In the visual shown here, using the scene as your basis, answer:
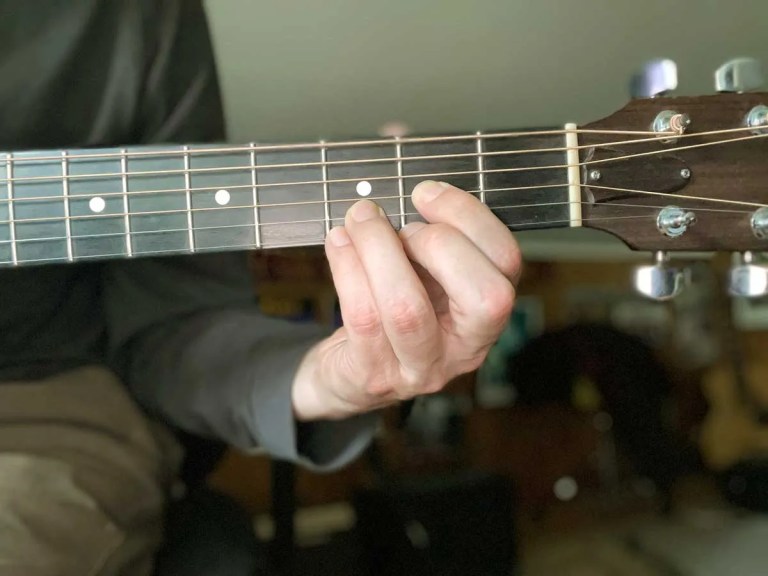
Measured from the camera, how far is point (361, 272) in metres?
0.42

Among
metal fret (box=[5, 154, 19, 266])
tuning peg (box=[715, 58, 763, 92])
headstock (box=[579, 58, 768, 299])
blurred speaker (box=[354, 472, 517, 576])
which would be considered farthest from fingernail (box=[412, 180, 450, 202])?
blurred speaker (box=[354, 472, 517, 576])

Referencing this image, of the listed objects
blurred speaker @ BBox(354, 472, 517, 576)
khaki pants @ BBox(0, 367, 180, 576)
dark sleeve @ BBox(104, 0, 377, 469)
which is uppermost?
dark sleeve @ BBox(104, 0, 377, 469)

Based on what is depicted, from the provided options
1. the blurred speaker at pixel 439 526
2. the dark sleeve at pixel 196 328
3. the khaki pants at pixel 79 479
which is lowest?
the blurred speaker at pixel 439 526

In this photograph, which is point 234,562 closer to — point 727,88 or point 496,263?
point 496,263

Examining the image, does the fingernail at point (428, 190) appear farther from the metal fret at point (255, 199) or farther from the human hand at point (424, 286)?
the metal fret at point (255, 199)

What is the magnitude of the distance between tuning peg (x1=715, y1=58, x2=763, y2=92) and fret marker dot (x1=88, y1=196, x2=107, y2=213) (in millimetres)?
473

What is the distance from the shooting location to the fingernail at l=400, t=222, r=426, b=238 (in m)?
0.44

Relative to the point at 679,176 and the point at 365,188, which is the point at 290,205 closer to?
the point at 365,188

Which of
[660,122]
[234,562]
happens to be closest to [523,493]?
[234,562]

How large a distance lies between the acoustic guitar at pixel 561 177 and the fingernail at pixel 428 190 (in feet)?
0.07

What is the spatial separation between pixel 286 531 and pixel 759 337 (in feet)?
3.66

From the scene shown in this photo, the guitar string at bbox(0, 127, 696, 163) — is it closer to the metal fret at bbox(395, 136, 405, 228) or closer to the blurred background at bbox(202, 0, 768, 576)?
the metal fret at bbox(395, 136, 405, 228)

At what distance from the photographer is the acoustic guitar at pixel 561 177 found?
18.8 inches

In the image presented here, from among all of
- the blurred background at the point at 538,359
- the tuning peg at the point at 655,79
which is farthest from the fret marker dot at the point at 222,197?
the blurred background at the point at 538,359
